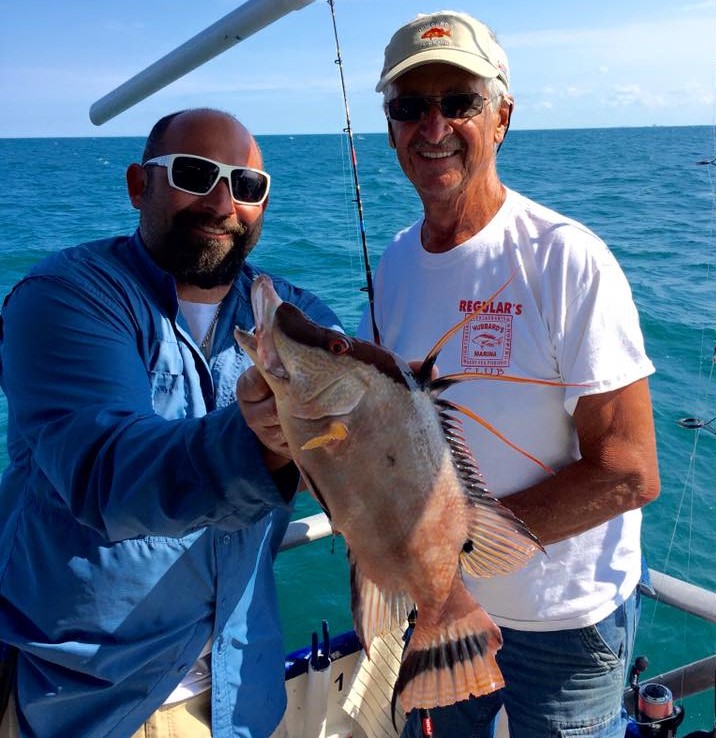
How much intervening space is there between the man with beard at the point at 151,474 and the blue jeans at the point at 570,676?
83 centimetres

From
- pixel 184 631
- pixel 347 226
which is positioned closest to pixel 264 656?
pixel 184 631

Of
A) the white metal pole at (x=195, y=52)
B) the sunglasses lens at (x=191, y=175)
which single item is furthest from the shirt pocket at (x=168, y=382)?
the white metal pole at (x=195, y=52)

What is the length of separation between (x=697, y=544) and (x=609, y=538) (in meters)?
5.76

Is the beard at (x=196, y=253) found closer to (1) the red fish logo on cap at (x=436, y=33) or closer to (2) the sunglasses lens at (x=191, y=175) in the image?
(2) the sunglasses lens at (x=191, y=175)

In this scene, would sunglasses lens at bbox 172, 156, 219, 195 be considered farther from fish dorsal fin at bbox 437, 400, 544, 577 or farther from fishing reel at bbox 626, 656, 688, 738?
fishing reel at bbox 626, 656, 688, 738

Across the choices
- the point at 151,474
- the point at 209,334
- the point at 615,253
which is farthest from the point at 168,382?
the point at 615,253

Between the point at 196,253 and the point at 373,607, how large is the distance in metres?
1.29

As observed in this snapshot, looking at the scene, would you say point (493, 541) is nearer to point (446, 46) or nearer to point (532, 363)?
point (532, 363)

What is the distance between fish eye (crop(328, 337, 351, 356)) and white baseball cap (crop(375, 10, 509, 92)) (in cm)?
124

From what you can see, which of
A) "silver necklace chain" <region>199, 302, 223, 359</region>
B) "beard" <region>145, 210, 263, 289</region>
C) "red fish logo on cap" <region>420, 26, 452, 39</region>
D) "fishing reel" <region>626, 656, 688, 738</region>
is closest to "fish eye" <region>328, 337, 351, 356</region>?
"silver necklace chain" <region>199, 302, 223, 359</region>

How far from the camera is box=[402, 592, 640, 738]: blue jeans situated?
7.45ft

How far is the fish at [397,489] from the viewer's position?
1481 millimetres

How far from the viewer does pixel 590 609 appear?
2.24m

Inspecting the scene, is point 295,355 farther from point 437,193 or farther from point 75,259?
point 437,193
